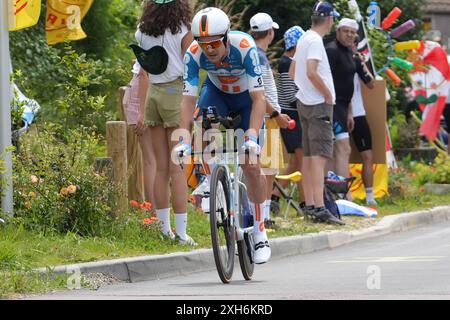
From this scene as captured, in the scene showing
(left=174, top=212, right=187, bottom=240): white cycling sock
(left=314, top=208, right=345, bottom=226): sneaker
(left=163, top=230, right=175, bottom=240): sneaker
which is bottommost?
(left=314, top=208, right=345, bottom=226): sneaker

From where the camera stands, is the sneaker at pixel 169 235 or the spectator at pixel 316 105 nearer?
the sneaker at pixel 169 235

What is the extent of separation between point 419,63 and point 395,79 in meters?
Answer: 2.06

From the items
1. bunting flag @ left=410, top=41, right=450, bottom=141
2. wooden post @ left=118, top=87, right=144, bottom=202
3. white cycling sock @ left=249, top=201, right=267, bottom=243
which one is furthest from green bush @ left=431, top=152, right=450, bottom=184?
white cycling sock @ left=249, top=201, right=267, bottom=243

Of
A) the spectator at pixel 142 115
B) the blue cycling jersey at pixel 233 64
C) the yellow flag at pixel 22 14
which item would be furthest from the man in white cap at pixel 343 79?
the blue cycling jersey at pixel 233 64

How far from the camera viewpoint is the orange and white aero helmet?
9133 mm

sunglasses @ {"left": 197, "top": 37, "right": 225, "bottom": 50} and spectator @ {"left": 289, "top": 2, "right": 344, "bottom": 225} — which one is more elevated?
sunglasses @ {"left": 197, "top": 37, "right": 225, "bottom": 50}

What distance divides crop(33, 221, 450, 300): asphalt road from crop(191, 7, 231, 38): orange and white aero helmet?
176cm

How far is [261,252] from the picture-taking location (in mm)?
9852

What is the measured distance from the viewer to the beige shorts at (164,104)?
1124 cm

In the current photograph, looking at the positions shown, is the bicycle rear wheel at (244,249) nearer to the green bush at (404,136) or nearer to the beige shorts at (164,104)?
the beige shorts at (164,104)

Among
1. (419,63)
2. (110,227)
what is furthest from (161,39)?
(419,63)

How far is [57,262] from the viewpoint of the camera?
9516 millimetres

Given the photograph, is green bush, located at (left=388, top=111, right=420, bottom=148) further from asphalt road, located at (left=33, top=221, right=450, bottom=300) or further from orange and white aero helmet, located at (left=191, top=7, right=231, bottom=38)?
orange and white aero helmet, located at (left=191, top=7, right=231, bottom=38)

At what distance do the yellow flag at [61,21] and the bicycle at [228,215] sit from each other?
335 centimetres
